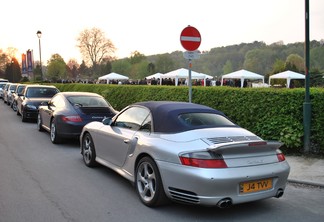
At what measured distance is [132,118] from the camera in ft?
19.3

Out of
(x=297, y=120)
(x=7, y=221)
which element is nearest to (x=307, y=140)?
(x=297, y=120)

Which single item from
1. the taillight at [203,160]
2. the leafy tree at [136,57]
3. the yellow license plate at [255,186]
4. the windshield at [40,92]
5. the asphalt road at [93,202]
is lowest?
the asphalt road at [93,202]

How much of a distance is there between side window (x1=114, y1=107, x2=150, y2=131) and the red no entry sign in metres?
3.12

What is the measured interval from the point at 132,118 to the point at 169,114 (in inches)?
37.2

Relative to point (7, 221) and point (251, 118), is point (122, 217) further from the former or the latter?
point (251, 118)

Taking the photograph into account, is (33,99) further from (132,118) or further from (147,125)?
(147,125)

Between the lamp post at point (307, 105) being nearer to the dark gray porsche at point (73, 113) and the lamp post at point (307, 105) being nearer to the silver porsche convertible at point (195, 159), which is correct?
the silver porsche convertible at point (195, 159)

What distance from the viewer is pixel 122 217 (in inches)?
175

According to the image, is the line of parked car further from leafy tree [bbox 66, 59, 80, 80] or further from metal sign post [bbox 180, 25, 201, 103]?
leafy tree [bbox 66, 59, 80, 80]

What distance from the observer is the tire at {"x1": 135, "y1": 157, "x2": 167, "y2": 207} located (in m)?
4.68

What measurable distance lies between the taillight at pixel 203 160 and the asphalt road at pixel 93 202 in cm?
73

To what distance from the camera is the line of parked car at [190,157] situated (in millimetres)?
4227

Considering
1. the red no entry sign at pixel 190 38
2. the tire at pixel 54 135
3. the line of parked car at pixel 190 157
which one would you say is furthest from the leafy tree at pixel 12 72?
the line of parked car at pixel 190 157

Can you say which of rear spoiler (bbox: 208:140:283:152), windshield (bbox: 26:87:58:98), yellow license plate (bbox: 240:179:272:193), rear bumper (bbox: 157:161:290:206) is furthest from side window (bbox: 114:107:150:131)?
windshield (bbox: 26:87:58:98)
